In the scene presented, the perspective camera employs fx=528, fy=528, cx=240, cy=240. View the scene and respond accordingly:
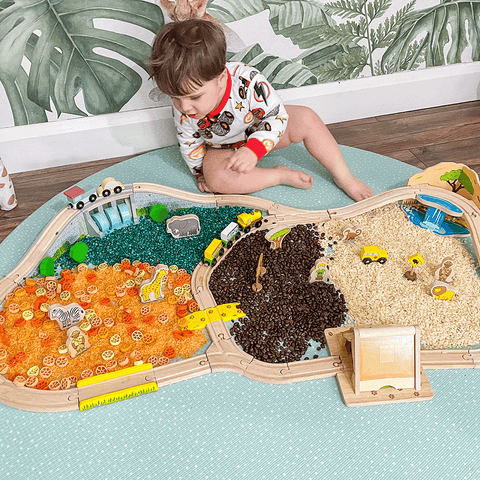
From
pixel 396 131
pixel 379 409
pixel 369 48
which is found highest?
pixel 369 48

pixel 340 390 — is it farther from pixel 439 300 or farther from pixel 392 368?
pixel 439 300

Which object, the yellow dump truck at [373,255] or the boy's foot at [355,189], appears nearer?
the yellow dump truck at [373,255]

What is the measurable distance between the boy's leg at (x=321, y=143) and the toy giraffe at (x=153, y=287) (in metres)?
0.52

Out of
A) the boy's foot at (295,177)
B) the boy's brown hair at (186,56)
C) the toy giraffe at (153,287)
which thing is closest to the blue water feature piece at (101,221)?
the toy giraffe at (153,287)

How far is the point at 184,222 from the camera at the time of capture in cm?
118

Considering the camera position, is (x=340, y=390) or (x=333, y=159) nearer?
(x=340, y=390)

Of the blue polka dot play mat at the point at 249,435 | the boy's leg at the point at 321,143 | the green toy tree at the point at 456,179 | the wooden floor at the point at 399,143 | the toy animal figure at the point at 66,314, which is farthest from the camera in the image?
the wooden floor at the point at 399,143

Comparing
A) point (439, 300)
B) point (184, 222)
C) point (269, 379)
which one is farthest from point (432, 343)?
point (184, 222)

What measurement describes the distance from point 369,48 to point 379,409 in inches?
43.0

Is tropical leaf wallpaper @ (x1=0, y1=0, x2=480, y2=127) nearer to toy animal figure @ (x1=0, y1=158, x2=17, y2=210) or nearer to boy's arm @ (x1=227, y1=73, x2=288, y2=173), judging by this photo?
toy animal figure @ (x1=0, y1=158, x2=17, y2=210)

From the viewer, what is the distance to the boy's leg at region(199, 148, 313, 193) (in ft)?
4.17

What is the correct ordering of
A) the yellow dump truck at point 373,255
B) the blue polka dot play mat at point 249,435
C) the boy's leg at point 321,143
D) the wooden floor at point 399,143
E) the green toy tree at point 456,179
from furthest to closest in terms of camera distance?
1. the wooden floor at point 399,143
2. the boy's leg at point 321,143
3. the green toy tree at point 456,179
4. the yellow dump truck at point 373,255
5. the blue polka dot play mat at point 249,435

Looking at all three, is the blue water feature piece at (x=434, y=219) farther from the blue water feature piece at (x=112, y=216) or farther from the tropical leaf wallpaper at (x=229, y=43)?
the blue water feature piece at (x=112, y=216)

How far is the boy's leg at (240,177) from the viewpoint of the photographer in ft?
4.17
